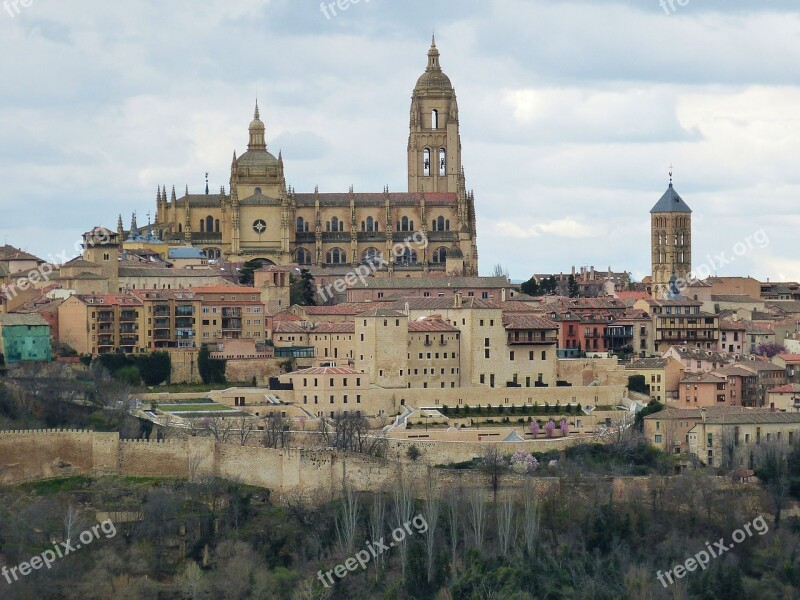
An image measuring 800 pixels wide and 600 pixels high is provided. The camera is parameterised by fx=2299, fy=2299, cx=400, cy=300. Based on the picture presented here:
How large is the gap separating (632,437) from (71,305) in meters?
18.7

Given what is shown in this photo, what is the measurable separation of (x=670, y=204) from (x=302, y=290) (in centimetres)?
1588

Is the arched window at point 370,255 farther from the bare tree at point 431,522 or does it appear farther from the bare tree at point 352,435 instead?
the bare tree at point 431,522

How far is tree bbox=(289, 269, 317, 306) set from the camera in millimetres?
79000

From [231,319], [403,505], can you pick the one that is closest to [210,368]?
[231,319]

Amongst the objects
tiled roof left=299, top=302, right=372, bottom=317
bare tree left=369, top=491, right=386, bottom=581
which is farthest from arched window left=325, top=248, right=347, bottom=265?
bare tree left=369, top=491, right=386, bottom=581

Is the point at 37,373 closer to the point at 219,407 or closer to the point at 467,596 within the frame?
the point at 219,407

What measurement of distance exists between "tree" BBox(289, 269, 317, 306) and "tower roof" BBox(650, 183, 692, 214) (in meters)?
14.2

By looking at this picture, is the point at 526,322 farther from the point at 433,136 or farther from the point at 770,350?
the point at 433,136

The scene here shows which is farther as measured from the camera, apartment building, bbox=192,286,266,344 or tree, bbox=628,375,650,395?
apartment building, bbox=192,286,266,344

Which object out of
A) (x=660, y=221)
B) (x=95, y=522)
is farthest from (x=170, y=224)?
(x=95, y=522)

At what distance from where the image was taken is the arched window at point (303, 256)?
296 feet

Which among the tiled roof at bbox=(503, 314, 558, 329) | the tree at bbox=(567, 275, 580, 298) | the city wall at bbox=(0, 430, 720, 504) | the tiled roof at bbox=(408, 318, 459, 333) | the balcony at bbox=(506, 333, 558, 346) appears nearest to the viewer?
the city wall at bbox=(0, 430, 720, 504)

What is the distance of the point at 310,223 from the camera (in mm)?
91750

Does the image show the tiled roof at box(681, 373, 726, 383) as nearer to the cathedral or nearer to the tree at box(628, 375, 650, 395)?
the tree at box(628, 375, 650, 395)
